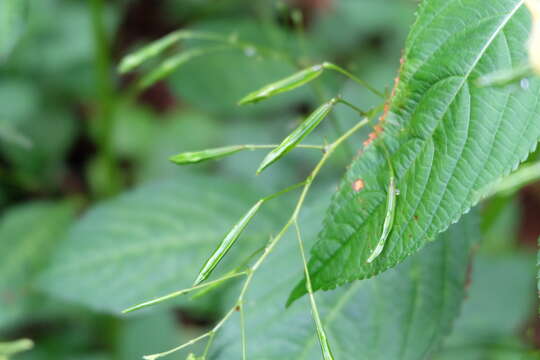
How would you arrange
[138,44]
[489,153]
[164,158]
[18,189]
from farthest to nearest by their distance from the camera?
1. [138,44]
2. [164,158]
3. [18,189]
4. [489,153]

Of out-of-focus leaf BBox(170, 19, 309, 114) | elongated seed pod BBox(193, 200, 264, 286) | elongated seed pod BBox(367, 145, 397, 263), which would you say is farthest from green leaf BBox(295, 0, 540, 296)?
out-of-focus leaf BBox(170, 19, 309, 114)

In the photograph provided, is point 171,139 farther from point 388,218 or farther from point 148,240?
point 388,218

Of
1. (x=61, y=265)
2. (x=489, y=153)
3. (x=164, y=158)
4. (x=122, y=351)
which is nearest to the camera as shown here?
(x=489, y=153)

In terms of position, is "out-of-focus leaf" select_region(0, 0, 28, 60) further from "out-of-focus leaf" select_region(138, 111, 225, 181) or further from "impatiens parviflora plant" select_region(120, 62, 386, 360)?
"out-of-focus leaf" select_region(138, 111, 225, 181)

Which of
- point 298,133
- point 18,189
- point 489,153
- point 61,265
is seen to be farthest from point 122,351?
point 489,153

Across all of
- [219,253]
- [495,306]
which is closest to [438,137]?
[219,253]

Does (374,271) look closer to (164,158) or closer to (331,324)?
(331,324)
